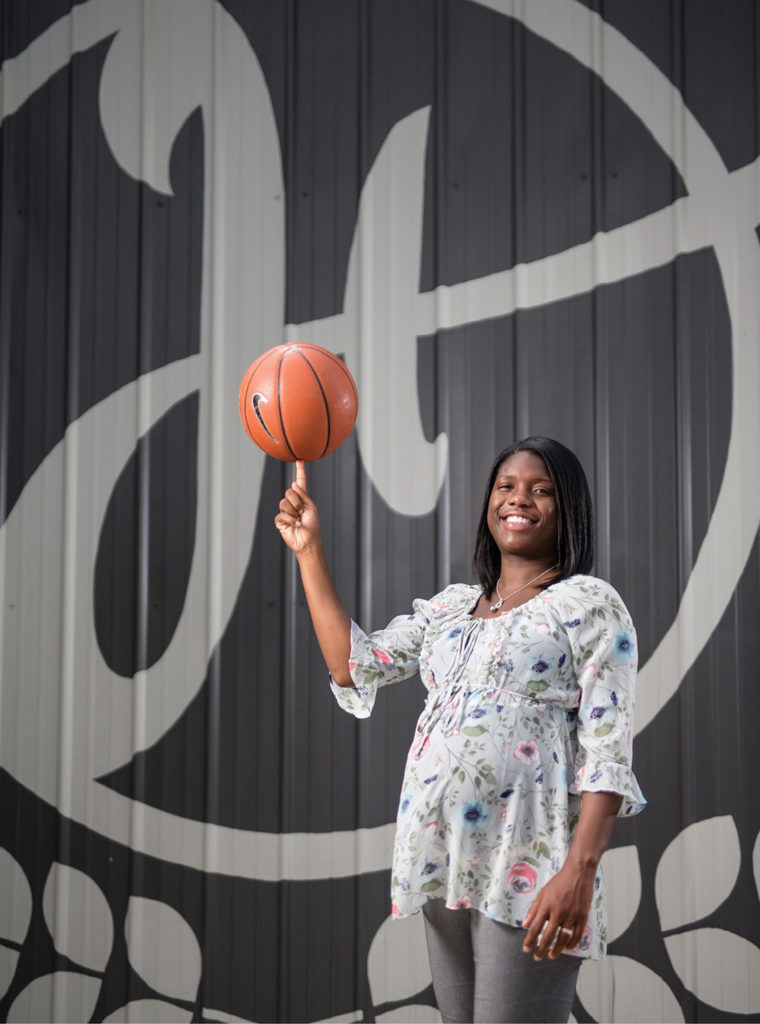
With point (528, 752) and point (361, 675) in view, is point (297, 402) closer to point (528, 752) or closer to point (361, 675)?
point (361, 675)

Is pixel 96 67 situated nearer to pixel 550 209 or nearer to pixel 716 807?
pixel 550 209

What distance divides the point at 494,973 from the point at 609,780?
0.32 meters

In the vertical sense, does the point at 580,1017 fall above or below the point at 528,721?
below

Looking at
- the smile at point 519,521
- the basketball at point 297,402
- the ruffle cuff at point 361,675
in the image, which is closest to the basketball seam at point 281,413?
the basketball at point 297,402

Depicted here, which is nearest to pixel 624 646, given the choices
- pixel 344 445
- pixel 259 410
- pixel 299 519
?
pixel 299 519

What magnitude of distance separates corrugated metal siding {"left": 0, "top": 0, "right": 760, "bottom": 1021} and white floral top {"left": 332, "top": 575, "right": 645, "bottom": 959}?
961 millimetres

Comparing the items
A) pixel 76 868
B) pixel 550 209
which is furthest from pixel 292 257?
pixel 76 868

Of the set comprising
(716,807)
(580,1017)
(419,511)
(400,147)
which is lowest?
(580,1017)

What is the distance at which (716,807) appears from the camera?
2266 millimetres

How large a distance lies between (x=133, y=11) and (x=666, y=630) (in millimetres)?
2275

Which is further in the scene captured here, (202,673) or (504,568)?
(202,673)

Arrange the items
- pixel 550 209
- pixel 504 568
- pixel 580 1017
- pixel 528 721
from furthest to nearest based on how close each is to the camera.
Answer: pixel 550 209 < pixel 580 1017 < pixel 504 568 < pixel 528 721

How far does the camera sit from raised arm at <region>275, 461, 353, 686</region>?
5.21 feet

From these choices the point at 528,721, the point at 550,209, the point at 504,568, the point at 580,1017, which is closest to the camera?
the point at 528,721
